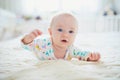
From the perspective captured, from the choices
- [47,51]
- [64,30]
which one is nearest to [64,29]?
[64,30]

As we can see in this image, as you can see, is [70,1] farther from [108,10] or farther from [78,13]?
[108,10]

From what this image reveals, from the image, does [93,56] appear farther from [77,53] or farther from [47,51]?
[47,51]

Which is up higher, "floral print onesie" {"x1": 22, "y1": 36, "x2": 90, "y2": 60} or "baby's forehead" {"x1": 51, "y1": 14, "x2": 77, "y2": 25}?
"baby's forehead" {"x1": 51, "y1": 14, "x2": 77, "y2": 25}

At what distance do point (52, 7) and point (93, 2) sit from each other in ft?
2.17

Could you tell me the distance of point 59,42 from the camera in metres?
1.04

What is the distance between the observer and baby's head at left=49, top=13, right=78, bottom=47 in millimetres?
1028

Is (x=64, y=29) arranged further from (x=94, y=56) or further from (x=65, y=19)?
(x=94, y=56)

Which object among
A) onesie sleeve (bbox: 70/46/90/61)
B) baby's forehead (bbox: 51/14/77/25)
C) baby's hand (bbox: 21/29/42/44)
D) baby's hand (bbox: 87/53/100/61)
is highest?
baby's forehead (bbox: 51/14/77/25)

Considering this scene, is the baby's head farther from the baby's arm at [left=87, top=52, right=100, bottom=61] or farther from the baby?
the baby's arm at [left=87, top=52, right=100, bottom=61]

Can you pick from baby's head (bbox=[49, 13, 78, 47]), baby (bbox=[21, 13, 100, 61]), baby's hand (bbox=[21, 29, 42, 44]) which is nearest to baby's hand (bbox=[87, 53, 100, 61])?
baby (bbox=[21, 13, 100, 61])

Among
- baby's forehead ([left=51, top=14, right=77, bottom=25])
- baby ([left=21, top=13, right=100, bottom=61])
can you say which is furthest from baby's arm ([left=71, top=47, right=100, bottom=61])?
baby's forehead ([left=51, top=14, right=77, bottom=25])

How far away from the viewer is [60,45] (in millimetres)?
1065

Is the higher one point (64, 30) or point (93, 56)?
point (64, 30)

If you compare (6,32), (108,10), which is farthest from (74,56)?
(108,10)
